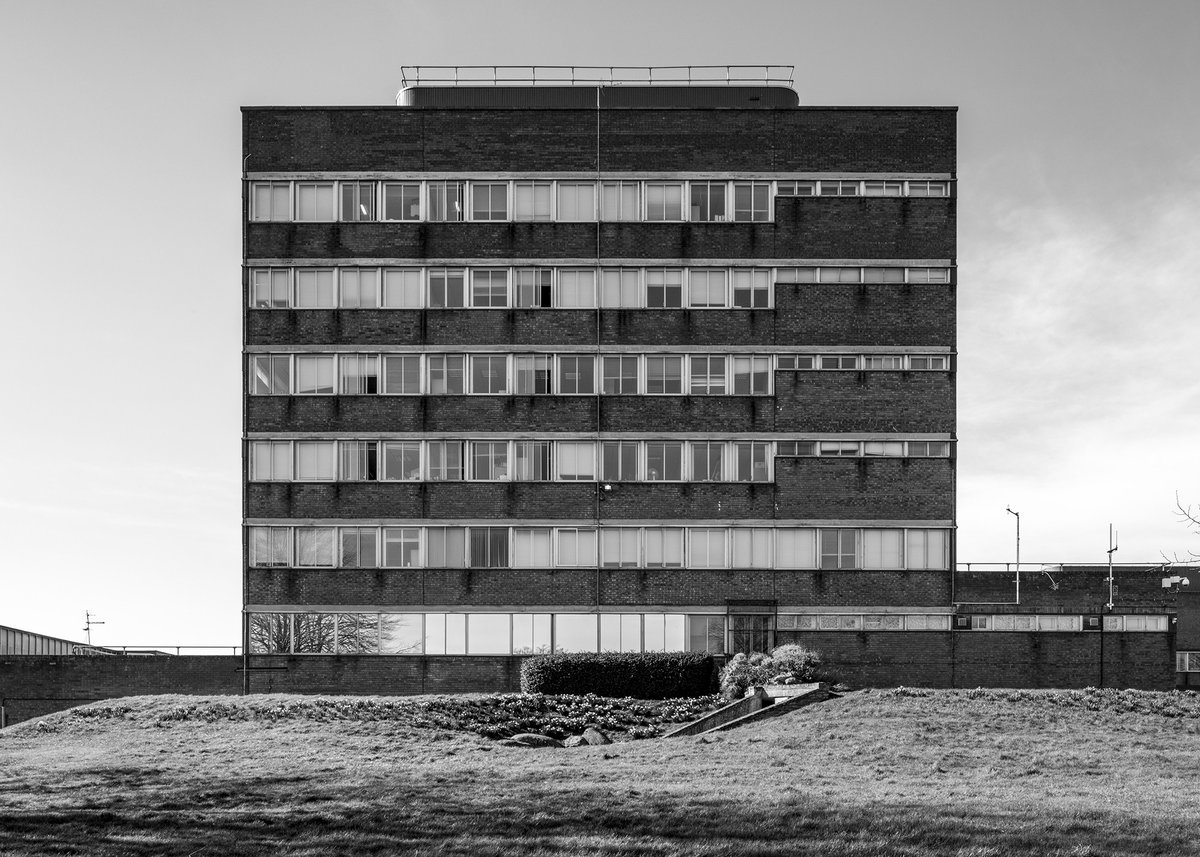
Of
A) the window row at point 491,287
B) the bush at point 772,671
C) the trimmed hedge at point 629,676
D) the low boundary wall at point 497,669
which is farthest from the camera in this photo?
the window row at point 491,287

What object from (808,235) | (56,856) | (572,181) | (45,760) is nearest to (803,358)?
(808,235)

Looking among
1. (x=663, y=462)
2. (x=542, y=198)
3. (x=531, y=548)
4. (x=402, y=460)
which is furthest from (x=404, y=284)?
(x=663, y=462)

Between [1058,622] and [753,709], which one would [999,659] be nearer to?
[1058,622]

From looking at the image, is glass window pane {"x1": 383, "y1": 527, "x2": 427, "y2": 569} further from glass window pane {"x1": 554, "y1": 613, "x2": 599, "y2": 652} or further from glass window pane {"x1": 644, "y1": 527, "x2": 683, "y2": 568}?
glass window pane {"x1": 644, "y1": 527, "x2": 683, "y2": 568}

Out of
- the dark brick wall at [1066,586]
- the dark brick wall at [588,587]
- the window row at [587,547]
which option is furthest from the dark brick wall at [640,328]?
the dark brick wall at [1066,586]

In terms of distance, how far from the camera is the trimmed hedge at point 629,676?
132 ft

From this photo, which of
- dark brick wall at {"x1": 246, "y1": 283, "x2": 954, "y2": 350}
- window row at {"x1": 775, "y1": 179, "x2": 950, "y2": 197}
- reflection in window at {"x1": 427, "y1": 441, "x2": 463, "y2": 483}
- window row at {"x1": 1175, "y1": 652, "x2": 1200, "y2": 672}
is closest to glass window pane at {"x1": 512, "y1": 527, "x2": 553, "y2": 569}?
reflection in window at {"x1": 427, "y1": 441, "x2": 463, "y2": 483}

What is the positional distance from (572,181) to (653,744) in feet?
77.1

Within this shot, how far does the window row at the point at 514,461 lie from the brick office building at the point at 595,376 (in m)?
0.08

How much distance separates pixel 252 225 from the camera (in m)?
46.3

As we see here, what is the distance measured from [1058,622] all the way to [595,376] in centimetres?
1689

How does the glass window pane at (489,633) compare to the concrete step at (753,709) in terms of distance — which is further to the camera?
the glass window pane at (489,633)

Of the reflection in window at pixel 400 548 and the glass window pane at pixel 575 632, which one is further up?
the reflection in window at pixel 400 548

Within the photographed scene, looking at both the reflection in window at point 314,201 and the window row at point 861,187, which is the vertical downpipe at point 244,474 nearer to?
the reflection in window at point 314,201
